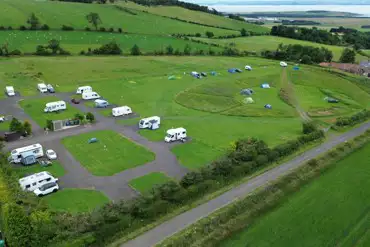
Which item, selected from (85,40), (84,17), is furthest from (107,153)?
(84,17)

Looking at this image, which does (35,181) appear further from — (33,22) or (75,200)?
(33,22)

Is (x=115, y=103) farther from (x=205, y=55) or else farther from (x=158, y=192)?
(x=205, y=55)

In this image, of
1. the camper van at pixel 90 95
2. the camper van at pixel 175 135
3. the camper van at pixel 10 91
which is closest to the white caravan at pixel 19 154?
the camper van at pixel 175 135

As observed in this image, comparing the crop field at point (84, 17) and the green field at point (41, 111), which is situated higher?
the crop field at point (84, 17)

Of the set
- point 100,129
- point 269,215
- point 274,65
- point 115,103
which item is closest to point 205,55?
point 274,65

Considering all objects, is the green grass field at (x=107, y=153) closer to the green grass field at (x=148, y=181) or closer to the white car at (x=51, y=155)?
Answer: the white car at (x=51, y=155)

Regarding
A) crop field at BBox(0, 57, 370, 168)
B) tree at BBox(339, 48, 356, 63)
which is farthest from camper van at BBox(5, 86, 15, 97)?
tree at BBox(339, 48, 356, 63)
